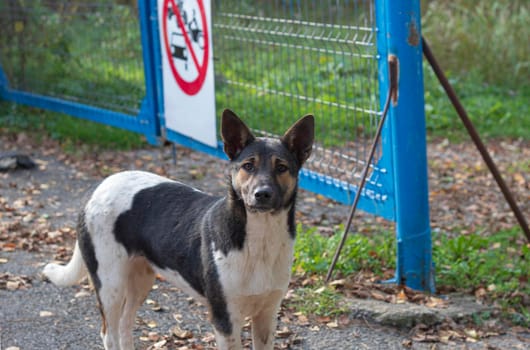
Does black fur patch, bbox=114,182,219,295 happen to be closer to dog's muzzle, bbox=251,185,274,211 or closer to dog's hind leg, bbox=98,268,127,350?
dog's hind leg, bbox=98,268,127,350

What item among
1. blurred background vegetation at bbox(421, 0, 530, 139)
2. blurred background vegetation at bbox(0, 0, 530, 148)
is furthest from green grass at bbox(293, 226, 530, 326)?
blurred background vegetation at bbox(421, 0, 530, 139)

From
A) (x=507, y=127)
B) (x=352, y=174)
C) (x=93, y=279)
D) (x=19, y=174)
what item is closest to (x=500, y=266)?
(x=352, y=174)

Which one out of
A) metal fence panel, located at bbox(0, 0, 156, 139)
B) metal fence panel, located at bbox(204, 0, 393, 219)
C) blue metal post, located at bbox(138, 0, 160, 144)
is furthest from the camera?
metal fence panel, located at bbox(0, 0, 156, 139)

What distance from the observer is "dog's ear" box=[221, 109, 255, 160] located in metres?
3.66

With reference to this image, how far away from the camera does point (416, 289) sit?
5219 mm

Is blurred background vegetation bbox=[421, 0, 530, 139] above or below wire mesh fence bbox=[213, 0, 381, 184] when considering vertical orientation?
below

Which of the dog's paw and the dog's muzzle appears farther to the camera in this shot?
the dog's paw

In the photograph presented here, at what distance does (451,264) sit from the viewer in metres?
5.63

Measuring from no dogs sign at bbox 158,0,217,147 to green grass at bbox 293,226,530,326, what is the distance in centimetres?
157

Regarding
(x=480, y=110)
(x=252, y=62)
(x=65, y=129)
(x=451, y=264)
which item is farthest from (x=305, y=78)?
(x=480, y=110)

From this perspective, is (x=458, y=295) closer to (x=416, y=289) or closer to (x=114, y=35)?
(x=416, y=289)

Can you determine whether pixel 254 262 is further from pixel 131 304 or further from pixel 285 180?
pixel 131 304

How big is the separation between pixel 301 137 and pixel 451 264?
7.91ft

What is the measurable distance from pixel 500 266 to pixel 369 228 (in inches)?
51.9
